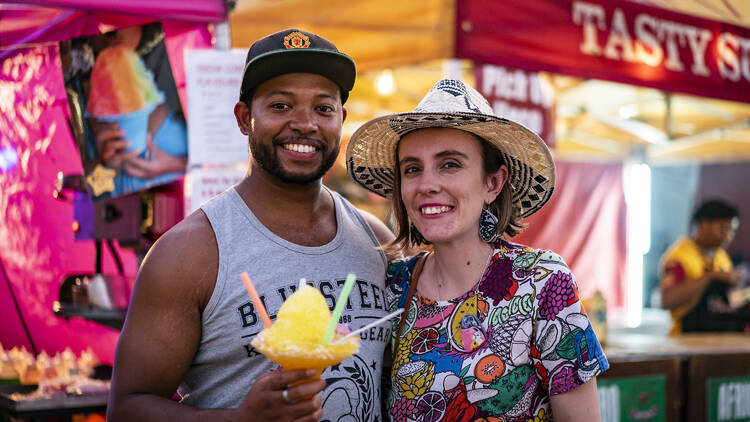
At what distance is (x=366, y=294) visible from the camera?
2525 millimetres

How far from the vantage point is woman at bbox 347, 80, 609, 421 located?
2266 millimetres

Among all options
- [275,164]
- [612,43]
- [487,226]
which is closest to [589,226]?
[612,43]

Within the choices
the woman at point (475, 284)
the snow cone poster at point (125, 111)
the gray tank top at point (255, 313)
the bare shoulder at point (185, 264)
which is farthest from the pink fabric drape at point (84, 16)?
the bare shoulder at point (185, 264)

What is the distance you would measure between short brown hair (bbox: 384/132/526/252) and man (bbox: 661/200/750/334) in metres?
4.21

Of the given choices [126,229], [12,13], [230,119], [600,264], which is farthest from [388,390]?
[600,264]

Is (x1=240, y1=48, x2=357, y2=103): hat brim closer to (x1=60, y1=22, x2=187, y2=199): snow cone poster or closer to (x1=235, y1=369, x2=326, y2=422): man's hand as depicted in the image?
(x1=235, y1=369, x2=326, y2=422): man's hand

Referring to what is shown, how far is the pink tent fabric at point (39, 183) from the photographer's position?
454 cm

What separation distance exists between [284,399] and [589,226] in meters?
10.2

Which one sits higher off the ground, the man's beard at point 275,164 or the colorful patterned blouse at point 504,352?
the man's beard at point 275,164

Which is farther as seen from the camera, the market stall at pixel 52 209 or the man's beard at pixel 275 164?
the market stall at pixel 52 209

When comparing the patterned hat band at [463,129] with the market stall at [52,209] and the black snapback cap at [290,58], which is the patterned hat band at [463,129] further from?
the market stall at [52,209]

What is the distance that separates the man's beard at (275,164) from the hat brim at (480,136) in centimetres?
29

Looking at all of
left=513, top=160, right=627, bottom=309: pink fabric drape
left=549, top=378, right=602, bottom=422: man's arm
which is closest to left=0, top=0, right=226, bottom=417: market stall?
left=549, top=378, right=602, bottom=422: man's arm

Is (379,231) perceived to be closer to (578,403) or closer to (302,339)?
(578,403)
